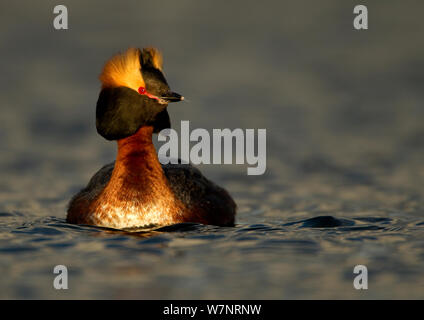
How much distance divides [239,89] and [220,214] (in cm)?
1100

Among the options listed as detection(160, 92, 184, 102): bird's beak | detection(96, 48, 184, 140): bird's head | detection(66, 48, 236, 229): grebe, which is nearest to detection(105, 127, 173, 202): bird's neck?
detection(66, 48, 236, 229): grebe

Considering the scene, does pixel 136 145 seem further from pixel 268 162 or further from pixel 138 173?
pixel 268 162

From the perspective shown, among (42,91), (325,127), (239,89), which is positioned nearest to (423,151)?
(325,127)

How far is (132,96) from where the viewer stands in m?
13.1

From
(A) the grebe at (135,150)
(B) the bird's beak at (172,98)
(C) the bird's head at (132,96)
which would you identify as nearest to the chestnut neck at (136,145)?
(A) the grebe at (135,150)

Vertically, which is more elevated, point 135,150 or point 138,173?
point 135,150

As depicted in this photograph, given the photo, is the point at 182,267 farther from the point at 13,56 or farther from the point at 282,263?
the point at 13,56

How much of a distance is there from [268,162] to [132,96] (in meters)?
6.45

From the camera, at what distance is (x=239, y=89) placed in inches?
968

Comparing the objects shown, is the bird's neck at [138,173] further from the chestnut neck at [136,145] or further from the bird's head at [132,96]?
the bird's head at [132,96]

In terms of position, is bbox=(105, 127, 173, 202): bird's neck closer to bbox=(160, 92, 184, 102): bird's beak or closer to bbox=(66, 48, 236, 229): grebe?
bbox=(66, 48, 236, 229): grebe

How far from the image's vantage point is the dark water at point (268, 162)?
436 inches

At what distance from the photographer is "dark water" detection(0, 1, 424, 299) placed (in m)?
11.1

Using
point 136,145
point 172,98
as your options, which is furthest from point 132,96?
point 136,145
